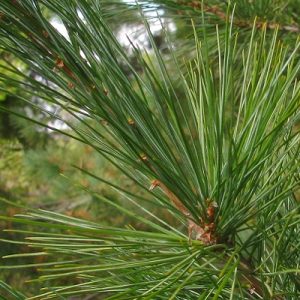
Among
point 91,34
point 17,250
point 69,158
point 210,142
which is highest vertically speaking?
point 91,34

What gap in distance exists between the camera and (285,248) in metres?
0.56

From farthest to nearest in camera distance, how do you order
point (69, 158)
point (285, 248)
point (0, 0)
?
point (69, 158), point (285, 248), point (0, 0)

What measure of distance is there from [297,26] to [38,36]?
2.75 ft

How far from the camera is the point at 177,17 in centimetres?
112

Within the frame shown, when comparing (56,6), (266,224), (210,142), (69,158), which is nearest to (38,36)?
(56,6)

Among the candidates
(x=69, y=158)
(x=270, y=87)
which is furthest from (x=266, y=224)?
(x=69, y=158)

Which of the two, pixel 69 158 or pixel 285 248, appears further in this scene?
pixel 69 158

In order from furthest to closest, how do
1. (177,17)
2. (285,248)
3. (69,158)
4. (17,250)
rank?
(69,158), (17,250), (177,17), (285,248)

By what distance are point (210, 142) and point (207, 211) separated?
0.06 metres

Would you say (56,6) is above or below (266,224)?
above

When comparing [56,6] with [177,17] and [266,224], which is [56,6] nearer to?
[266,224]

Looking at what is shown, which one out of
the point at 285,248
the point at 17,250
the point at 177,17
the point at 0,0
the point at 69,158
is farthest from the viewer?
the point at 69,158

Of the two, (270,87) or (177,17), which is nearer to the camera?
(270,87)

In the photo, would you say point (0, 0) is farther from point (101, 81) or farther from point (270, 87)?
point (270, 87)
